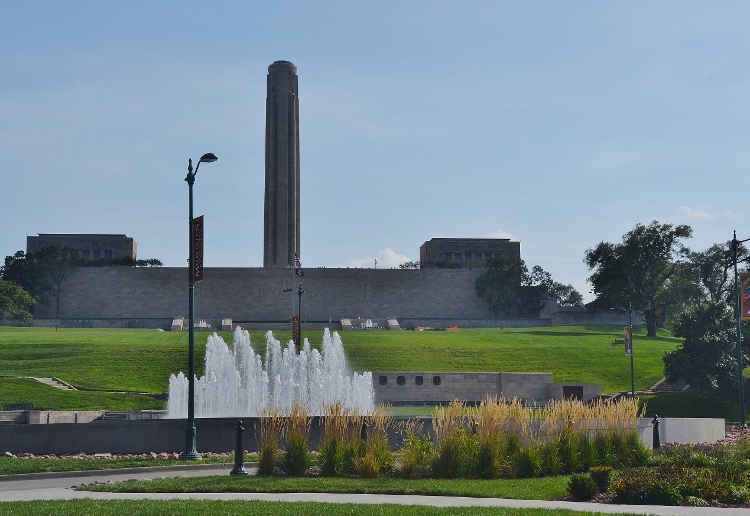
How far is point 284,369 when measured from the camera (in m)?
45.6

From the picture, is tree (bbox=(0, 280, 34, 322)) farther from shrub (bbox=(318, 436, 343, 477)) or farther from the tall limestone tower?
shrub (bbox=(318, 436, 343, 477))

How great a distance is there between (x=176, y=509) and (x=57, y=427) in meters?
11.5

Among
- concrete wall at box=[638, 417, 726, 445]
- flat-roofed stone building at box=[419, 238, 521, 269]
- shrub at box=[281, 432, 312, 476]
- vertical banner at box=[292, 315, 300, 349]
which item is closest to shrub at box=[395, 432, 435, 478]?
shrub at box=[281, 432, 312, 476]

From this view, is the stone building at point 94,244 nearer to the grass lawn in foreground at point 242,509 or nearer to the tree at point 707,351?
the tree at point 707,351

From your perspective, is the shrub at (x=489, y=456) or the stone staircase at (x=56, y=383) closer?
the shrub at (x=489, y=456)

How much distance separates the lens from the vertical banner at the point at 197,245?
78.5ft

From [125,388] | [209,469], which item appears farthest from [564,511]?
[125,388]

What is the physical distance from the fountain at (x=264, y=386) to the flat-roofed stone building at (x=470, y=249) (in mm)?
79962

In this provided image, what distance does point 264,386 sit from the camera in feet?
140

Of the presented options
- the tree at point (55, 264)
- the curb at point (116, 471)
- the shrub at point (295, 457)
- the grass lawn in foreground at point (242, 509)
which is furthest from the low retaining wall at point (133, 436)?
the tree at point (55, 264)

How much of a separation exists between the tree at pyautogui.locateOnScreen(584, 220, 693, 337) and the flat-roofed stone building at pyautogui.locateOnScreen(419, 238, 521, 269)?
50.7 m

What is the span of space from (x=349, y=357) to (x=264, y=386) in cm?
1285

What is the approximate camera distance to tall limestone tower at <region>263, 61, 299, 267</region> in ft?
292

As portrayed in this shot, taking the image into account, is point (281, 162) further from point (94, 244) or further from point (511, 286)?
point (94, 244)
